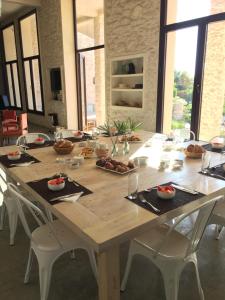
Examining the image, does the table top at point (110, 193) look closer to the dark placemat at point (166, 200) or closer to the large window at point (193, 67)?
the dark placemat at point (166, 200)

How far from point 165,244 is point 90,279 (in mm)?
678

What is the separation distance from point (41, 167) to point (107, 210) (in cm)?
90

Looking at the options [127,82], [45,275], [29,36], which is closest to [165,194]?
[45,275]

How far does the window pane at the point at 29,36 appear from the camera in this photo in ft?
26.0

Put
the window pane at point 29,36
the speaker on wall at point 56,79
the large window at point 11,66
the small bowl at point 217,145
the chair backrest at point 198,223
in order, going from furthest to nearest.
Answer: the large window at point 11,66 → the window pane at point 29,36 → the speaker on wall at point 56,79 → the small bowl at point 217,145 → the chair backrest at point 198,223

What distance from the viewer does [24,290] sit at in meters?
1.74

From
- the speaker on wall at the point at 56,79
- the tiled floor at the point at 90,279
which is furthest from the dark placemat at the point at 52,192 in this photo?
the speaker on wall at the point at 56,79

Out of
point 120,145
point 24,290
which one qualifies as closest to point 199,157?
point 120,145

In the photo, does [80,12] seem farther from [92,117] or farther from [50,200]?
[50,200]

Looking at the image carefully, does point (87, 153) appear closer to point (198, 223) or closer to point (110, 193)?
point (110, 193)

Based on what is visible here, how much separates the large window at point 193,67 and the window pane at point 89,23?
2.18m

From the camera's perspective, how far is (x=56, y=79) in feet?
23.1

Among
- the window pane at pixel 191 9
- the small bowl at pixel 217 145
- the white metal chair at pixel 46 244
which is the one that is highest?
the window pane at pixel 191 9

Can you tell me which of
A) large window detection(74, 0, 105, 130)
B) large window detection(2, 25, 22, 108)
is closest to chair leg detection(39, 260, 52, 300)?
large window detection(74, 0, 105, 130)
